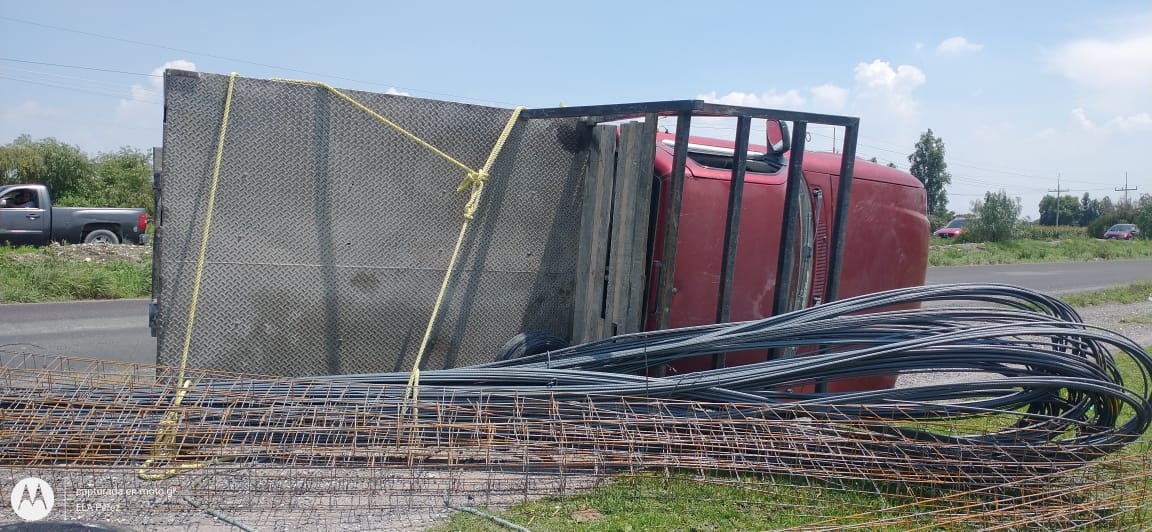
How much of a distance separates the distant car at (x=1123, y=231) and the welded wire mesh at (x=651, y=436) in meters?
58.6

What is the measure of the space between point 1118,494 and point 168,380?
16.4ft

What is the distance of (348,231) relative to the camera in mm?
4887

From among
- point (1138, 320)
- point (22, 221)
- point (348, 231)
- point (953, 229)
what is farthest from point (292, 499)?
point (953, 229)

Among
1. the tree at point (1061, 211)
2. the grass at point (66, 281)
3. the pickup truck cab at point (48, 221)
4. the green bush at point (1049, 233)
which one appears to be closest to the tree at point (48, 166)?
the pickup truck cab at point (48, 221)

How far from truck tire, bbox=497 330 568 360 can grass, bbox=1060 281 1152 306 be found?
42.1 feet

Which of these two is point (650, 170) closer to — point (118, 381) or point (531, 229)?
point (531, 229)

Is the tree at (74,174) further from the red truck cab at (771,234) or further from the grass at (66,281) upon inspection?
the red truck cab at (771,234)

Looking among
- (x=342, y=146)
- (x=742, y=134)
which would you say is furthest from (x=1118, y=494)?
(x=342, y=146)

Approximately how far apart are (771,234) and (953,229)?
47.1 meters

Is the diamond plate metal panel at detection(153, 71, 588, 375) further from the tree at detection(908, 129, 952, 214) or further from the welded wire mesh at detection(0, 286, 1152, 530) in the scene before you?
the tree at detection(908, 129, 952, 214)

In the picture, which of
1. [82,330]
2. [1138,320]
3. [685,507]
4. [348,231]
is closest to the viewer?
[685,507]

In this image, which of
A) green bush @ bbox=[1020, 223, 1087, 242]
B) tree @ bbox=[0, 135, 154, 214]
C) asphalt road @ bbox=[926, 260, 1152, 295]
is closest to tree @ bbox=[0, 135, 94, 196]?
tree @ bbox=[0, 135, 154, 214]

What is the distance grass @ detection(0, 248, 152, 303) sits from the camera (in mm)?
12289

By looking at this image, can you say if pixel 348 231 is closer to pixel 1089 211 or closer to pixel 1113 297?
pixel 1113 297
